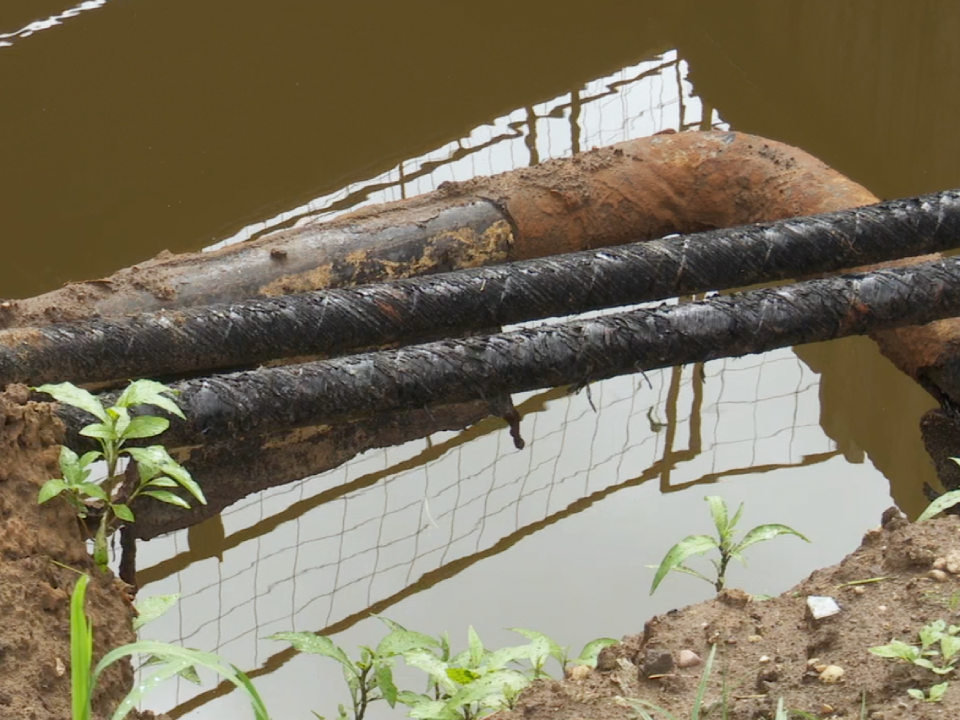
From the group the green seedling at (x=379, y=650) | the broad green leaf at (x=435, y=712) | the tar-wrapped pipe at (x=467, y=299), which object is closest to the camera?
the broad green leaf at (x=435, y=712)

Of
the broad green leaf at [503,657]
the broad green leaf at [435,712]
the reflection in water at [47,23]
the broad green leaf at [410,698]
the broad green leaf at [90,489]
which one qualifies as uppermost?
the reflection in water at [47,23]

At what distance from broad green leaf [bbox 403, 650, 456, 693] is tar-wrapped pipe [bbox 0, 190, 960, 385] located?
851 mm

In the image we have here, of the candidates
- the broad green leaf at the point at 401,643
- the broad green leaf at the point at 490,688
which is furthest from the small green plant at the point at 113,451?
the broad green leaf at the point at 490,688

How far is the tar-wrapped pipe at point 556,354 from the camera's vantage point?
2.09 m

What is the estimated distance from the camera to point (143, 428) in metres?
1.69

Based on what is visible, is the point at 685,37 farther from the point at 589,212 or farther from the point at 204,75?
the point at 589,212

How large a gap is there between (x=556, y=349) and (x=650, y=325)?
0.22m

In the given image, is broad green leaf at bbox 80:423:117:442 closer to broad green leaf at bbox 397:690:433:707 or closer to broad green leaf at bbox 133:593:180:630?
broad green leaf at bbox 133:593:180:630

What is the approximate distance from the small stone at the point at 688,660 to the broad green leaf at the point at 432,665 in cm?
35

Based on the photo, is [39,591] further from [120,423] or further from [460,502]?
[460,502]

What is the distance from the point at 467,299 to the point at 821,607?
1.04m

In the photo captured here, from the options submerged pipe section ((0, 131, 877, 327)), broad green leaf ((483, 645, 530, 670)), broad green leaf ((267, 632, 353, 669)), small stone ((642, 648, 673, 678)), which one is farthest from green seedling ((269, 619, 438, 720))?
submerged pipe section ((0, 131, 877, 327))

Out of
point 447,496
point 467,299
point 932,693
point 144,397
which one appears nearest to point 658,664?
point 932,693

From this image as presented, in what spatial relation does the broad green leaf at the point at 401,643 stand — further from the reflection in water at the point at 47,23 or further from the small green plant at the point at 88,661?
the reflection in water at the point at 47,23
